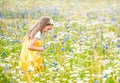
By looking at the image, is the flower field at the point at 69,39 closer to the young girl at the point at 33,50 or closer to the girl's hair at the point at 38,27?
the young girl at the point at 33,50

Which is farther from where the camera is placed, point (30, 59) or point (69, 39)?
point (69, 39)

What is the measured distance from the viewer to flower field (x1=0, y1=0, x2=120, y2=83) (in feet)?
9.46

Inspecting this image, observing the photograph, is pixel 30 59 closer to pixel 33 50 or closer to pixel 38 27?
pixel 33 50

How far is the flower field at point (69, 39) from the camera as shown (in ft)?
9.46

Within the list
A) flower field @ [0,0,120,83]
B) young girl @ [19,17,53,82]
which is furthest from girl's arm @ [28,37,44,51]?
flower field @ [0,0,120,83]

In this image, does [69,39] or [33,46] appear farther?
[69,39]

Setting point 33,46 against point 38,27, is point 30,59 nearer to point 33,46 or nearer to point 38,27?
point 33,46

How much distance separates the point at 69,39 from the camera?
3.50 meters

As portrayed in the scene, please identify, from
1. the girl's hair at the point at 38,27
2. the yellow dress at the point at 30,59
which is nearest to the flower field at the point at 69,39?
the yellow dress at the point at 30,59

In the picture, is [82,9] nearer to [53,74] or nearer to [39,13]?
[39,13]

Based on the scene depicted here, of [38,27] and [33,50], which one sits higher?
[38,27]

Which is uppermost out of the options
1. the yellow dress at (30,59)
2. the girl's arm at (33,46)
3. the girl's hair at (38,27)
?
the girl's hair at (38,27)

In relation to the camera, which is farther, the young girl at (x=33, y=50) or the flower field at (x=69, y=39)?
the young girl at (x=33, y=50)

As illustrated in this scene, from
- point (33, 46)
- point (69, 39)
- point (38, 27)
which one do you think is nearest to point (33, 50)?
point (33, 46)
